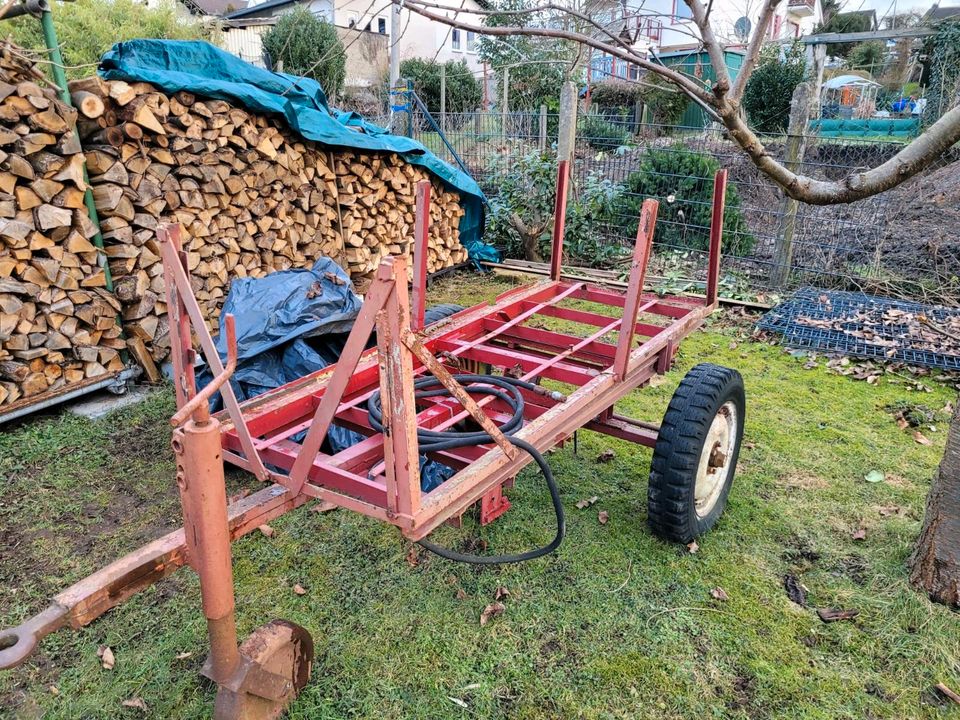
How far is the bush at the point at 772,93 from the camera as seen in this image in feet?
54.3

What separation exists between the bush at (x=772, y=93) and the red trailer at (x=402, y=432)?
15.4m

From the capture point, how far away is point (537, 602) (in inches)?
111

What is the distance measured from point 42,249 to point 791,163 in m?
6.62

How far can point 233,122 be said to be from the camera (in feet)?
16.8

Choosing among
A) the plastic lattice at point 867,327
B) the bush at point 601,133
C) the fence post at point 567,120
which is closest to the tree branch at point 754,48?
the plastic lattice at point 867,327

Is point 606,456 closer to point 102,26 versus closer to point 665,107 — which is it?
point 102,26

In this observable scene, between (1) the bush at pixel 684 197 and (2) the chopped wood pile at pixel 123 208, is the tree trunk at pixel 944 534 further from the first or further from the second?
(1) the bush at pixel 684 197

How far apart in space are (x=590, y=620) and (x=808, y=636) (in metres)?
0.87

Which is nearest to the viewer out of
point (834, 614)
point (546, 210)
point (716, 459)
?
point (834, 614)

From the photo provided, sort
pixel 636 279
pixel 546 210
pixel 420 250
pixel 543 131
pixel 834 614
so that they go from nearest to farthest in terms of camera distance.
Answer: pixel 636 279
pixel 834 614
pixel 420 250
pixel 546 210
pixel 543 131

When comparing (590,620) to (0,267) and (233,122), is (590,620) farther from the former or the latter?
(233,122)

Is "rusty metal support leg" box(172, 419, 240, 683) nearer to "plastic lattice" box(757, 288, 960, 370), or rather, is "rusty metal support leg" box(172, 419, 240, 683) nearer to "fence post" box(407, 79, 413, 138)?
"plastic lattice" box(757, 288, 960, 370)

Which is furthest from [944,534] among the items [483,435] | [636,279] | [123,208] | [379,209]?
[379,209]

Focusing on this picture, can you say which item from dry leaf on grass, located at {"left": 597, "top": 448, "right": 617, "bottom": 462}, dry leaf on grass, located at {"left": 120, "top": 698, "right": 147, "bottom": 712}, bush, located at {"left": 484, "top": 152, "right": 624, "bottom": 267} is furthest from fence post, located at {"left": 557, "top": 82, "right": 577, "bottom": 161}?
dry leaf on grass, located at {"left": 120, "top": 698, "right": 147, "bottom": 712}
